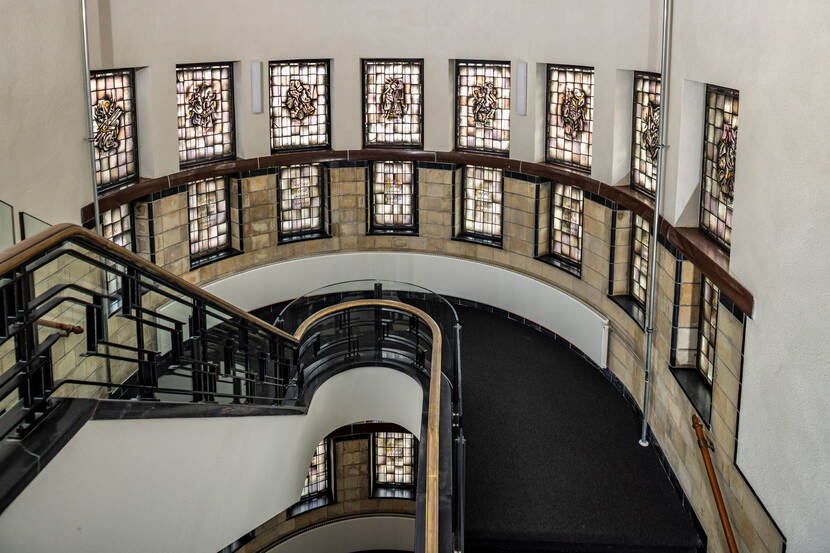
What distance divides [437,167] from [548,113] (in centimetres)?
213

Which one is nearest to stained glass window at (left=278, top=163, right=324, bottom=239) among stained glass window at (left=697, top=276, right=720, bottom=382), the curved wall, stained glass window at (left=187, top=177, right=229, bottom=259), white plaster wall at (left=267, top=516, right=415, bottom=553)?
the curved wall

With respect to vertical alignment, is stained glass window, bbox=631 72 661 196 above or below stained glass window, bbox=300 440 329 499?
above

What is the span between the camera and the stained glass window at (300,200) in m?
13.5

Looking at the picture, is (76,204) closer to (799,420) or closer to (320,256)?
(320,256)

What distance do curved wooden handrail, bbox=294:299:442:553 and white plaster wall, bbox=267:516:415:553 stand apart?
6825 millimetres

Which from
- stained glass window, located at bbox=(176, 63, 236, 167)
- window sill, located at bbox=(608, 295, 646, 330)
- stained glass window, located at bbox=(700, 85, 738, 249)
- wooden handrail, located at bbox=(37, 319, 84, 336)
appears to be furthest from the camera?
stained glass window, located at bbox=(176, 63, 236, 167)

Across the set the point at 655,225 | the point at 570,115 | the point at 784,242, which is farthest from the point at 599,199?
the point at 784,242

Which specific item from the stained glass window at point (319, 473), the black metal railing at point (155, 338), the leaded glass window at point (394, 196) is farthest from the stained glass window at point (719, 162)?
the stained glass window at point (319, 473)

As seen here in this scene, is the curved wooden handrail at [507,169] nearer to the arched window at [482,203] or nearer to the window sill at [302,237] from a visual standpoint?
the arched window at [482,203]

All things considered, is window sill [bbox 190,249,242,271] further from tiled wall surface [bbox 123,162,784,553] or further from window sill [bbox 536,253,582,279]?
window sill [bbox 536,253,582,279]

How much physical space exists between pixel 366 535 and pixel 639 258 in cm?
735

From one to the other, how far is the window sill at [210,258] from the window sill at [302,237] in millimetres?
846

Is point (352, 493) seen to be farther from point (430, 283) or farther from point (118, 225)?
point (118, 225)

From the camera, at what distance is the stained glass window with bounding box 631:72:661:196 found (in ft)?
31.8
